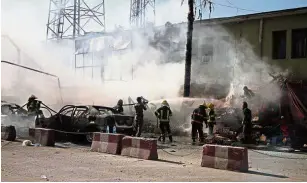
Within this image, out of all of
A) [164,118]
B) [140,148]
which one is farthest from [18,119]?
[140,148]

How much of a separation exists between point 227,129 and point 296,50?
275 inches

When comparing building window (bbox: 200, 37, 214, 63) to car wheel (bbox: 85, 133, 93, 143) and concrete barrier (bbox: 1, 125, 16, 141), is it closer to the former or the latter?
car wheel (bbox: 85, 133, 93, 143)

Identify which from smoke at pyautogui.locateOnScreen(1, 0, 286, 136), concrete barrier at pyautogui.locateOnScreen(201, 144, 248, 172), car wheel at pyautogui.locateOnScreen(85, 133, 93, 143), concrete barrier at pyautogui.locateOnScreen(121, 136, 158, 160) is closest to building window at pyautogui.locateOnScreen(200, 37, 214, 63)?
smoke at pyautogui.locateOnScreen(1, 0, 286, 136)

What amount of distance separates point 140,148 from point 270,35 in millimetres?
13092

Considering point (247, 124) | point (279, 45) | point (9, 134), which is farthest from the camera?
point (279, 45)

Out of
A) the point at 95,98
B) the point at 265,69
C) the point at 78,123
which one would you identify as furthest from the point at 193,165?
the point at 95,98

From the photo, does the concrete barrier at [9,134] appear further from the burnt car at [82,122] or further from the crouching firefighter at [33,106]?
the crouching firefighter at [33,106]

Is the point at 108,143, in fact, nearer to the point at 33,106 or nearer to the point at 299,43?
the point at 33,106

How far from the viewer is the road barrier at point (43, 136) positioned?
49.1 feet

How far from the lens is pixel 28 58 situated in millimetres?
29141

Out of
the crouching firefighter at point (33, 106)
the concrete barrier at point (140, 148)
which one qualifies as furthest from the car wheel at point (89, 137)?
the concrete barrier at point (140, 148)

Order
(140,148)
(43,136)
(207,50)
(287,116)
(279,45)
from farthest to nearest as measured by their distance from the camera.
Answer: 1. (207,50)
2. (279,45)
3. (287,116)
4. (43,136)
5. (140,148)

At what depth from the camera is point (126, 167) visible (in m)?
10.1

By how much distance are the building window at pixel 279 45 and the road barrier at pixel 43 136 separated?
1229 centimetres
